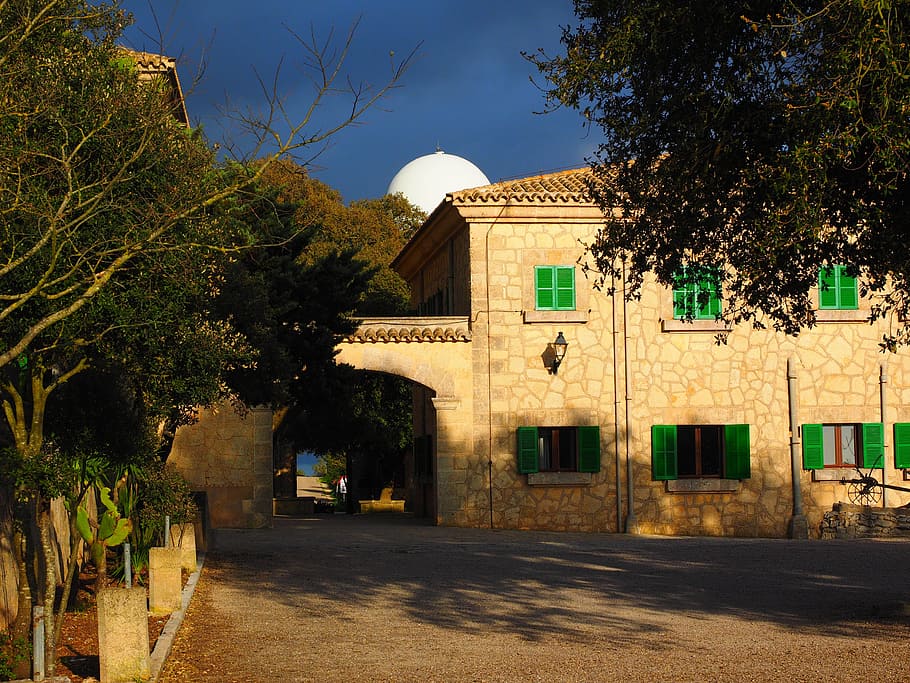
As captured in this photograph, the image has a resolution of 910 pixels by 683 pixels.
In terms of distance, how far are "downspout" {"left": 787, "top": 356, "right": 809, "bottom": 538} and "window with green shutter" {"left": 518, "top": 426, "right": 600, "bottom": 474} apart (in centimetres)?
397

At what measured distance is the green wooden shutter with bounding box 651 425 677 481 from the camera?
24.3 meters

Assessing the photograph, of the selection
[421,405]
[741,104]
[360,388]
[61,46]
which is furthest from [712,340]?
[61,46]

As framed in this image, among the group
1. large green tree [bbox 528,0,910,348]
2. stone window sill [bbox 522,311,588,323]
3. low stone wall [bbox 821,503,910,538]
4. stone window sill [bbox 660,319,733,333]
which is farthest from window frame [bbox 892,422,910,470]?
large green tree [bbox 528,0,910,348]

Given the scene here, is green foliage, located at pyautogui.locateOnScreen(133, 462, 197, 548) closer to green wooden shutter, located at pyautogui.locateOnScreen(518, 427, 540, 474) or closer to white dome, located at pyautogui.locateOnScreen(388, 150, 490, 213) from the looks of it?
green wooden shutter, located at pyautogui.locateOnScreen(518, 427, 540, 474)

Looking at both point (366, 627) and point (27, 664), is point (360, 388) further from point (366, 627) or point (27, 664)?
point (27, 664)

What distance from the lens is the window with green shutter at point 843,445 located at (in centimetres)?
2466

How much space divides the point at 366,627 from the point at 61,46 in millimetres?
5576

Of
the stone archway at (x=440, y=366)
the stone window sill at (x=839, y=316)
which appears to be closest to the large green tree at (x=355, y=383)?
the stone archway at (x=440, y=366)

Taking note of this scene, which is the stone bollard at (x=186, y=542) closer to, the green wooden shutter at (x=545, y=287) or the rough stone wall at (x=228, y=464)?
the rough stone wall at (x=228, y=464)

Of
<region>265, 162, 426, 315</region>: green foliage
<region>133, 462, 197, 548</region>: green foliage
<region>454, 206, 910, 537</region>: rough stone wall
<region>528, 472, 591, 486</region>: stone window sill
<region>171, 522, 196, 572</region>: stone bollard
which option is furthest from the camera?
<region>265, 162, 426, 315</region>: green foliage

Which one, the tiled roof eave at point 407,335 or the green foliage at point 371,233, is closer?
the tiled roof eave at point 407,335

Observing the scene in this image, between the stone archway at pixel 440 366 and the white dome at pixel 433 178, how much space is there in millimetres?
26345

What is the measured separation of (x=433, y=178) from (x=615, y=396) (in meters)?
29.1

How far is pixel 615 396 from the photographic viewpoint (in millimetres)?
24344
